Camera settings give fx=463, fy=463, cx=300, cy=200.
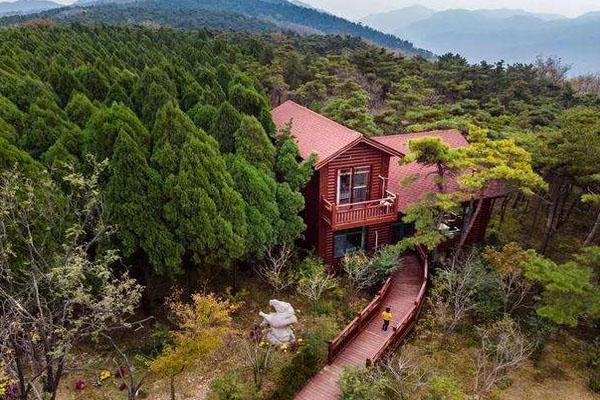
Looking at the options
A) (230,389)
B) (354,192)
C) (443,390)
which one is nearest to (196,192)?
(230,389)

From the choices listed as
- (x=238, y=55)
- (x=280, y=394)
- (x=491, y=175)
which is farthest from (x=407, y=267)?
(x=238, y=55)

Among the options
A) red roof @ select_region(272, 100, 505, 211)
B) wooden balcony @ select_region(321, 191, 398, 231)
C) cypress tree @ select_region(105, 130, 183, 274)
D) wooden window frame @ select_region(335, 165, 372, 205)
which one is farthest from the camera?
wooden window frame @ select_region(335, 165, 372, 205)

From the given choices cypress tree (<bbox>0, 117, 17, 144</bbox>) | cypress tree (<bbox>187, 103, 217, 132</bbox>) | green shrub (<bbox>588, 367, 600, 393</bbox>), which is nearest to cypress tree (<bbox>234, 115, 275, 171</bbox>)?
cypress tree (<bbox>187, 103, 217, 132</bbox>)

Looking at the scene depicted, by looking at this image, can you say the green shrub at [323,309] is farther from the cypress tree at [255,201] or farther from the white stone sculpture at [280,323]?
the cypress tree at [255,201]

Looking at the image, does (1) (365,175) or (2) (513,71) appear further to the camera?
(2) (513,71)

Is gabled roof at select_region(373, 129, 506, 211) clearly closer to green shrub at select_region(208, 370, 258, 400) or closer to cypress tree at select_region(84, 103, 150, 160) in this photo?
green shrub at select_region(208, 370, 258, 400)

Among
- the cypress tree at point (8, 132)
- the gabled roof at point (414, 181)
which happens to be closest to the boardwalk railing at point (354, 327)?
the gabled roof at point (414, 181)

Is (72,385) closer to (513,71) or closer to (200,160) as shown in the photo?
(200,160)
